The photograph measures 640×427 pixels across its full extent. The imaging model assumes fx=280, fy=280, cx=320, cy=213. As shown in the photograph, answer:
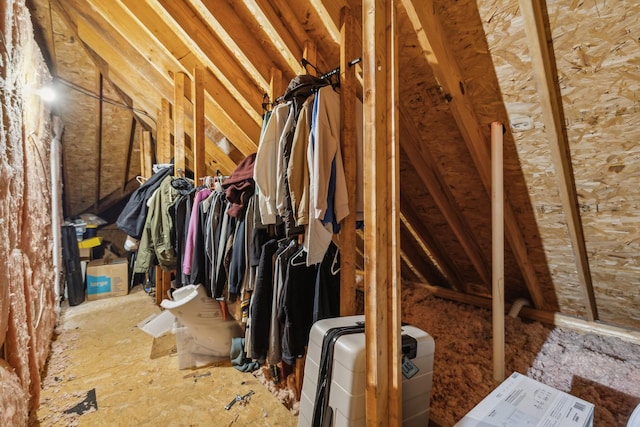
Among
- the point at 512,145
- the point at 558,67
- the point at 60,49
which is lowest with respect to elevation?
the point at 512,145

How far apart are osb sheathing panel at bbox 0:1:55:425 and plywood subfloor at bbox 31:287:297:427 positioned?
0.17m

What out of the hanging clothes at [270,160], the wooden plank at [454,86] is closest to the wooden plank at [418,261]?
the wooden plank at [454,86]

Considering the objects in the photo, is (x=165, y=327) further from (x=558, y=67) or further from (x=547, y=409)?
(x=558, y=67)

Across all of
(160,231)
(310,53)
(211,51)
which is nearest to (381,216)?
(310,53)

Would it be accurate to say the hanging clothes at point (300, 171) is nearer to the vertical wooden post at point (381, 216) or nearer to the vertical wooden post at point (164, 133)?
the vertical wooden post at point (381, 216)

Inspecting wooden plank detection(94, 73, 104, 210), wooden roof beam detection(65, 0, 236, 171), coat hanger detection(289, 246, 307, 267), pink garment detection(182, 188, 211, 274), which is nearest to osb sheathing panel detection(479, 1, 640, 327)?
coat hanger detection(289, 246, 307, 267)

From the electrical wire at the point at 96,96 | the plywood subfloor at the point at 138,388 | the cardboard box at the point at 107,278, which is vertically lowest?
the plywood subfloor at the point at 138,388

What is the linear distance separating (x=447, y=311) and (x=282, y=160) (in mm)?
2363

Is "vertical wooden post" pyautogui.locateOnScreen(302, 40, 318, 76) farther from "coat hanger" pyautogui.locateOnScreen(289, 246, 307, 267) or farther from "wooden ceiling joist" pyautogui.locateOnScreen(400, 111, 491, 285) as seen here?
"coat hanger" pyautogui.locateOnScreen(289, 246, 307, 267)

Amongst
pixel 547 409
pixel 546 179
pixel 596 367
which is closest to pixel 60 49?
pixel 546 179

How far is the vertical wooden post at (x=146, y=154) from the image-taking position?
4.51m

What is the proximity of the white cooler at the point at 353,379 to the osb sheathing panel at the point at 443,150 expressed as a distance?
43.6 inches

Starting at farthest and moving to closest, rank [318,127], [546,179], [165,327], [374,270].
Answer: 1. [165,327]
2. [546,179]
3. [318,127]
4. [374,270]

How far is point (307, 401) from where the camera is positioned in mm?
1246
